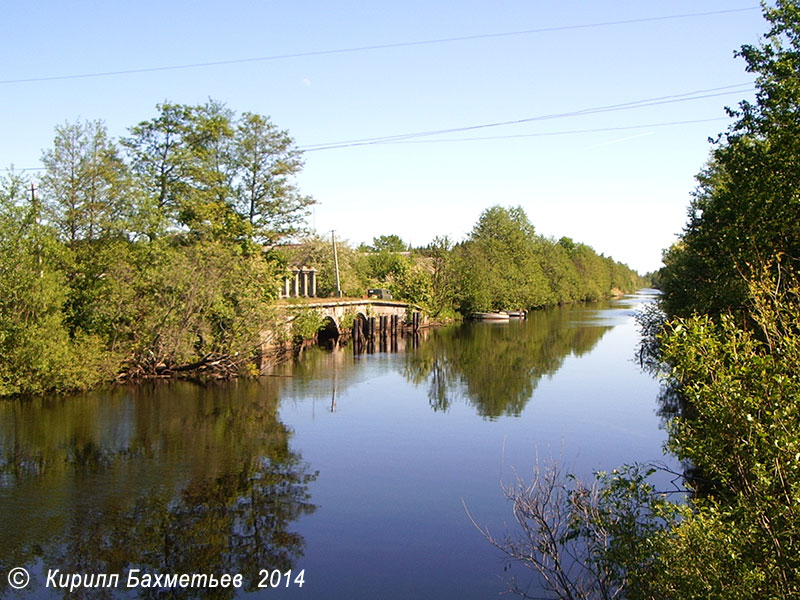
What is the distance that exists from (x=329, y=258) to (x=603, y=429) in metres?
36.6

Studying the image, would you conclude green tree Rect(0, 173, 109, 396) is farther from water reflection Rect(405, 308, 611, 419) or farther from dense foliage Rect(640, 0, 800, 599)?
dense foliage Rect(640, 0, 800, 599)

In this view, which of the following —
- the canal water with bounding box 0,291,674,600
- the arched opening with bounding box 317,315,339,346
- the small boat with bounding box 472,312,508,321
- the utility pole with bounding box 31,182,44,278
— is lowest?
the canal water with bounding box 0,291,674,600

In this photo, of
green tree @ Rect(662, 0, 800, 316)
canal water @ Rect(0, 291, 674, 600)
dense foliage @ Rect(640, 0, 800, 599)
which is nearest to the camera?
dense foliage @ Rect(640, 0, 800, 599)

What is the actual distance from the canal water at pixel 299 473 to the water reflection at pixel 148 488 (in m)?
0.04

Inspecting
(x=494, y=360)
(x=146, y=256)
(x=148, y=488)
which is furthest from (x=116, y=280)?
(x=494, y=360)

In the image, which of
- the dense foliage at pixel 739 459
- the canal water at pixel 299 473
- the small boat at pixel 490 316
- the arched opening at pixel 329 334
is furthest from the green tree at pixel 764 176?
the small boat at pixel 490 316

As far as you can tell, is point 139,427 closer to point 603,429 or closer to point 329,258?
point 603,429

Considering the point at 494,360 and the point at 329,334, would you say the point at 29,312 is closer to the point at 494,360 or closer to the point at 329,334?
the point at 494,360

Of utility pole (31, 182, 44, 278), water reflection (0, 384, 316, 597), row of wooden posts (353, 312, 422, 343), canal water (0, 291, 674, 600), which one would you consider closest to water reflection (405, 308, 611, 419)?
canal water (0, 291, 674, 600)

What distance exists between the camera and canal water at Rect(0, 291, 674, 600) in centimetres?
991

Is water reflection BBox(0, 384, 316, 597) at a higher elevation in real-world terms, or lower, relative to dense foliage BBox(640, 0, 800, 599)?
lower

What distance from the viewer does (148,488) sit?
42.2ft

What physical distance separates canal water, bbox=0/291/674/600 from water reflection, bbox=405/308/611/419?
0.73 feet

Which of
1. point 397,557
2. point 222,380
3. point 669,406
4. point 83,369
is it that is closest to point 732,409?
point 397,557
